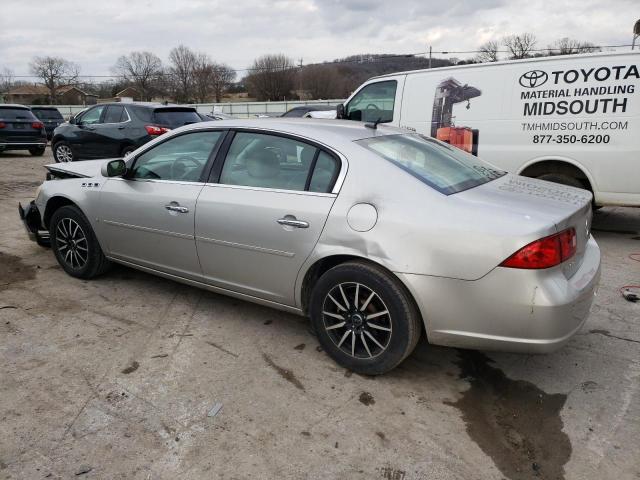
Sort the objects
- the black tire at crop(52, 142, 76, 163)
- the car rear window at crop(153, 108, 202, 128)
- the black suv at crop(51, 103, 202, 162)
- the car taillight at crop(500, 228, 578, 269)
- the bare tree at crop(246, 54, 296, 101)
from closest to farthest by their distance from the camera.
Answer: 1. the car taillight at crop(500, 228, 578, 269)
2. the black suv at crop(51, 103, 202, 162)
3. the car rear window at crop(153, 108, 202, 128)
4. the black tire at crop(52, 142, 76, 163)
5. the bare tree at crop(246, 54, 296, 101)

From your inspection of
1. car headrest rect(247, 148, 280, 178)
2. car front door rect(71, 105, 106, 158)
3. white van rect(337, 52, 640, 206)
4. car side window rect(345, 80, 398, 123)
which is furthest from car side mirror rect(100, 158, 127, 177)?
car front door rect(71, 105, 106, 158)

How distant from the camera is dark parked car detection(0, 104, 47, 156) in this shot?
14305 millimetres

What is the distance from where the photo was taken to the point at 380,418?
2.69 meters

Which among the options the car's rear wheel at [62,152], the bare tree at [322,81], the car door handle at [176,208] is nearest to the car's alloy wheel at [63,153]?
the car's rear wheel at [62,152]

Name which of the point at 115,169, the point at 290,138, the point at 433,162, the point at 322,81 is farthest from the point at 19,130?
the point at 322,81

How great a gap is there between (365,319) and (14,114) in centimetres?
1507

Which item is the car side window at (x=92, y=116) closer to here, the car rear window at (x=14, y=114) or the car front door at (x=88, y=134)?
the car front door at (x=88, y=134)

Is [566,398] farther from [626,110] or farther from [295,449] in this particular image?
[626,110]

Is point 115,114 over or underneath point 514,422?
over

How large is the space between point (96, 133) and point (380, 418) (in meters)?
10.3

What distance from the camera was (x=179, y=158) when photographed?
395cm

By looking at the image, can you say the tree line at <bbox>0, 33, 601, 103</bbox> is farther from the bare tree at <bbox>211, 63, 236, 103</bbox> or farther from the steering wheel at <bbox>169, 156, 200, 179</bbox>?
the steering wheel at <bbox>169, 156, 200, 179</bbox>

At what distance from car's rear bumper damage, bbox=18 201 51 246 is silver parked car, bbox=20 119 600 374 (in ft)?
4.04

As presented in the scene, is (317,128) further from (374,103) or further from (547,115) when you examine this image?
(374,103)
